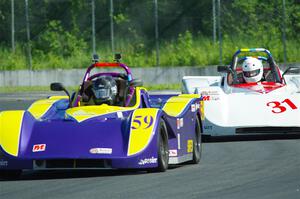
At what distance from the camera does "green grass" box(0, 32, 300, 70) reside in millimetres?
41750

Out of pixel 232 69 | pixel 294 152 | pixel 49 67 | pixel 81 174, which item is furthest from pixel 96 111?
pixel 49 67

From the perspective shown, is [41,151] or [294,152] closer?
[41,151]

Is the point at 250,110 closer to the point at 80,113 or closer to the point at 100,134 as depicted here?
the point at 80,113

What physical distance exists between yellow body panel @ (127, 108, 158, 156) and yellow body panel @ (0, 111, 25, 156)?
1.25m

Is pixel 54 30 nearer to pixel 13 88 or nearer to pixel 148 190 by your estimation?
pixel 13 88

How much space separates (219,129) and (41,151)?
22.2ft

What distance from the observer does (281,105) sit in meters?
17.9

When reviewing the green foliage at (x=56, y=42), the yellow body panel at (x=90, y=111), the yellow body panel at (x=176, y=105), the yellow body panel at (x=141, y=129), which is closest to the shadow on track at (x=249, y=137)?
the yellow body panel at (x=176, y=105)

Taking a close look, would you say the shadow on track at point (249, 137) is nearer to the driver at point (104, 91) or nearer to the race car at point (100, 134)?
the race car at point (100, 134)

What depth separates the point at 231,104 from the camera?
18.0 meters

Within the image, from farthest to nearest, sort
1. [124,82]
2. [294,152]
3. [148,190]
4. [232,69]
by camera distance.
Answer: [232,69] < [294,152] < [124,82] < [148,190]

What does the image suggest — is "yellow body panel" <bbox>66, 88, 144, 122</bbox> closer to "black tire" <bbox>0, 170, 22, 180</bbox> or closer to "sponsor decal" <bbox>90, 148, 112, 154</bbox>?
"sponsor decal" <bbox>90, 148, 112, 154</bbox>

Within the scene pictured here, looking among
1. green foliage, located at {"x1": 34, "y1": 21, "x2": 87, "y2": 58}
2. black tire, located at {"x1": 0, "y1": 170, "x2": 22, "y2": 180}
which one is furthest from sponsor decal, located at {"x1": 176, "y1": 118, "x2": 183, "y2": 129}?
green foliage, located at {"x1": 34, "y1": 21, "x2": 87, "y2": 58}

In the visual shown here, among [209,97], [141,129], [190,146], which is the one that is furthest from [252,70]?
[141,129]
